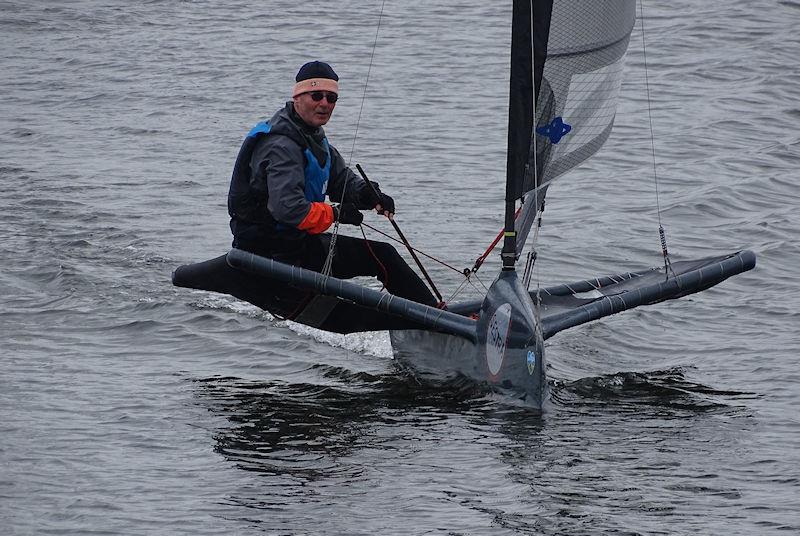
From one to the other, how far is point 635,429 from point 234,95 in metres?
11.2

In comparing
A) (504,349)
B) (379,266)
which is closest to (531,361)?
(504,349)

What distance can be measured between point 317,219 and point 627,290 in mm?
1863

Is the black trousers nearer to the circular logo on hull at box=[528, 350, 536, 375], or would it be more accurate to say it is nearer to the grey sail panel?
the grey sail panel

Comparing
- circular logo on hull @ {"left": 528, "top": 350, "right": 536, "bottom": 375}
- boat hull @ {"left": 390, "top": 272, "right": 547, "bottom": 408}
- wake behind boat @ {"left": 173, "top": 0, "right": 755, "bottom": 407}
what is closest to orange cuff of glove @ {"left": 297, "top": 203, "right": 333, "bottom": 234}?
wake behind boat @ {"left": 173, "top": 0, "right": 755, "bottom": 407}

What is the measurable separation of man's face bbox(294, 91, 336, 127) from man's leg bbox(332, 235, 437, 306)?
2.35 feet

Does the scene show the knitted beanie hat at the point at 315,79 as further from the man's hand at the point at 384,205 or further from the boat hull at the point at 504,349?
the boat hull at the point at 504,349

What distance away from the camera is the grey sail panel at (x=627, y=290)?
734 cm

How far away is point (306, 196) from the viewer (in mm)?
7801

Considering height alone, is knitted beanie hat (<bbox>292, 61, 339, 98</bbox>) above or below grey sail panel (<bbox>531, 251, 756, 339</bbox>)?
above

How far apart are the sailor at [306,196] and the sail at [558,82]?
0.88 meters

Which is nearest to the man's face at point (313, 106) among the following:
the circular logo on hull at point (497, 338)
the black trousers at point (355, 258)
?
the black trousers at point (355, 258)

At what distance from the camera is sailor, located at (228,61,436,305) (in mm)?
7469

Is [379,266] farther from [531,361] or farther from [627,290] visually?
[627,290]

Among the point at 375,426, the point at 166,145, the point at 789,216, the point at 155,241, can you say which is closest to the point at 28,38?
the point at 166,145
